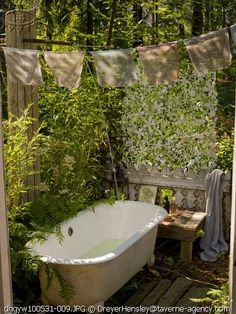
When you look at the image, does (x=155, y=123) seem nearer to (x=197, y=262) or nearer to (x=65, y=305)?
(x=197, y=262)

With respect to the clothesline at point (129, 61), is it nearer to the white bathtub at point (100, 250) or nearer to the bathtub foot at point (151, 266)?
the white bathtub at point (100, 250)

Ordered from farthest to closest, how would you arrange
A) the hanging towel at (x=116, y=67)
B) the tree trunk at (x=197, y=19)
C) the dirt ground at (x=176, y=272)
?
the tree trunk at (x=197, y=19) < the dirt ground at (x=176, y=272) < the hanging towel at (x=116, y=67)

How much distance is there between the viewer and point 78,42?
455 cm

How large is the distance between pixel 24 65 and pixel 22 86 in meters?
0.67

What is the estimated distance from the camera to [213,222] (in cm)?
411

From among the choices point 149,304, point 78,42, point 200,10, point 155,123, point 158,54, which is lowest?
point 149,304

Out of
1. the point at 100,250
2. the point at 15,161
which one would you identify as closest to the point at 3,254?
the point at 15,161

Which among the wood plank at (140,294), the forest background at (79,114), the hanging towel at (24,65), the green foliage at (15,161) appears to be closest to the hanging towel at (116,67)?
the hanging towel at (24,65)

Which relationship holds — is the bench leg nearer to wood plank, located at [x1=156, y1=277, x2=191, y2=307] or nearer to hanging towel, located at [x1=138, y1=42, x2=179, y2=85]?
wood plank, located at [x1=156, y1=277, x2=191, y2=307]

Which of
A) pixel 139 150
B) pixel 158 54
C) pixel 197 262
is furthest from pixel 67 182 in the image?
pixel 158 54

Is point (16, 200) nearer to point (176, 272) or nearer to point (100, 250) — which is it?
point (100, 250)

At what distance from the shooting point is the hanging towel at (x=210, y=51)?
203cm

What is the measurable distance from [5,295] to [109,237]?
9.31ft

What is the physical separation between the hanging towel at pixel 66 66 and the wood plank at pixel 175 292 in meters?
1.72
